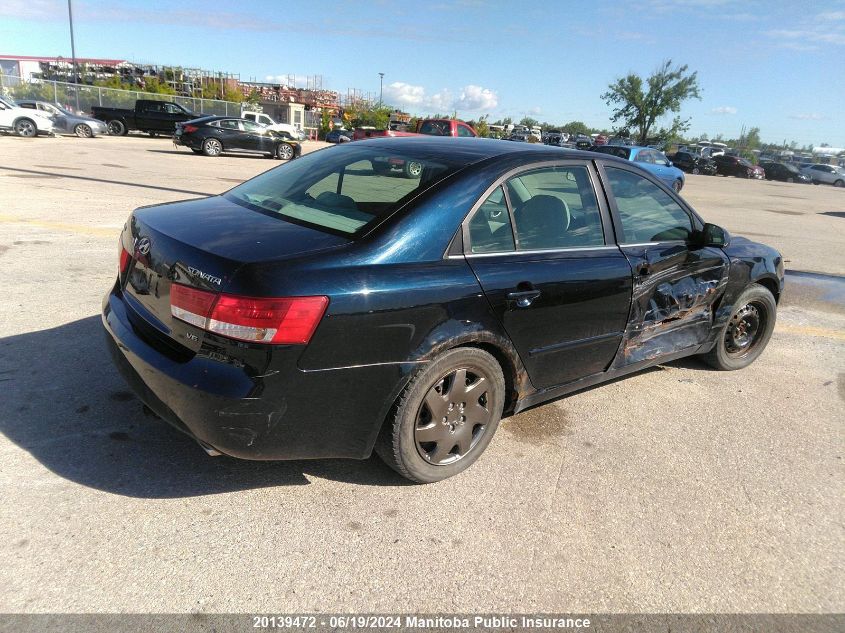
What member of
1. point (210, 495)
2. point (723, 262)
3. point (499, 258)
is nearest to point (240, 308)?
point (210, 495)

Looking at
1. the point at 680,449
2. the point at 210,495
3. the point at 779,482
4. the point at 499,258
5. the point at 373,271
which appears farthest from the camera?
the point at 680,449

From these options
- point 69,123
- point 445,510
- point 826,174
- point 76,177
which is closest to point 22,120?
point 69,123

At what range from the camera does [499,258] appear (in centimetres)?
310

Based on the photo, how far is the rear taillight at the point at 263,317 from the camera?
245 cm

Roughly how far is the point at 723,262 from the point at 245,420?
11.4ft

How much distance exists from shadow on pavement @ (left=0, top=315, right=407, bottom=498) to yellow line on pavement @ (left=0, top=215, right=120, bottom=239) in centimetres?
441

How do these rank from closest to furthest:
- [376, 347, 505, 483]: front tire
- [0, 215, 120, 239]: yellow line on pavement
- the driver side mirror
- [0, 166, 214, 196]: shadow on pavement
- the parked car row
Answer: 1. [376, 347, 505, 483]: front tire
2. the driver side mirror
3. [0, 215, 120, 239]: yellow line on pavement
4. [0, 166, 214, 196]: shadow on pavement
5. the parked car row

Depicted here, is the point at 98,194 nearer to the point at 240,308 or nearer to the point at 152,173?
the point at 152,173

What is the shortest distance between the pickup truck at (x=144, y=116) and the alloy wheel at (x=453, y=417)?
107 ft

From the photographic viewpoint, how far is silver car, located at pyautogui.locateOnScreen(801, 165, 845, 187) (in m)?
47.0

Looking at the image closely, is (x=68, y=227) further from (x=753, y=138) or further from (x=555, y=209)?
(x=753, y=138)

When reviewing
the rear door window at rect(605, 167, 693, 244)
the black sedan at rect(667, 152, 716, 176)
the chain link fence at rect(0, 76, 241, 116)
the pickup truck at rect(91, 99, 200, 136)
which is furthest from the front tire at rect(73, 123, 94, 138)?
the black sedan at rect(667, 152, 716, 176)

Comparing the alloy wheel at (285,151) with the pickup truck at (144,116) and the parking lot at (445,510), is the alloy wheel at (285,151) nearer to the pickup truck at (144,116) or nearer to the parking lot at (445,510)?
the pickup truck at (144,116)

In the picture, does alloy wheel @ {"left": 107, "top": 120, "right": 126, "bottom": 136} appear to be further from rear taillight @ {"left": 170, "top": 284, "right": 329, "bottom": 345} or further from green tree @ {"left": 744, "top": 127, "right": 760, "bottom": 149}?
green tree @ {"left": 744, "top": 127, "right": 760, "bottom": 149}
